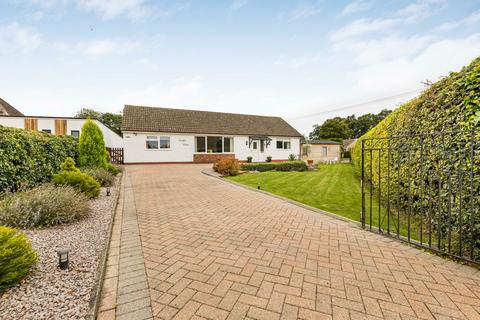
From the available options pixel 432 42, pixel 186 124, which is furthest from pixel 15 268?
pixel 186 124

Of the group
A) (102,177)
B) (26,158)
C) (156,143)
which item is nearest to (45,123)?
(156,143)

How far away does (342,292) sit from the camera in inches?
85.9

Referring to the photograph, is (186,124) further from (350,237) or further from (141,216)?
(350,237)

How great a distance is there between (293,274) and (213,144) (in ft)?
65.5

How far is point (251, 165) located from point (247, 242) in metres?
11.8

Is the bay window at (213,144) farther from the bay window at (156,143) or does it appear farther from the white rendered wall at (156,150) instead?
the bay window at (156,143)

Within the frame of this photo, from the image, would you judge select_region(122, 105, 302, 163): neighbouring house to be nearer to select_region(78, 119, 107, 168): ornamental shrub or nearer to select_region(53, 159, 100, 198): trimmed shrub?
select_region(78, 119, 107, 168): ornamental shrub

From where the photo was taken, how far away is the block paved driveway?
1921 mm

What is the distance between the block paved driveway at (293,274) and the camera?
1.92 metres

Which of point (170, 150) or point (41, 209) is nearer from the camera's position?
point (41, 209)

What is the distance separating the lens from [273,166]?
16.3m

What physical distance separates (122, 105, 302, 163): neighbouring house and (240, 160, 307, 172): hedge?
468 centimetres

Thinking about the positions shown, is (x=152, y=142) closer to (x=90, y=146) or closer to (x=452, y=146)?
(x=90, y=146)

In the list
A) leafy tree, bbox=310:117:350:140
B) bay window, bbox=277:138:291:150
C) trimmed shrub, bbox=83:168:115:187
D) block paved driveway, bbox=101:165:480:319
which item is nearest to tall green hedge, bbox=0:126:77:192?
trimmed shrub, bbox=83:168:115:187
